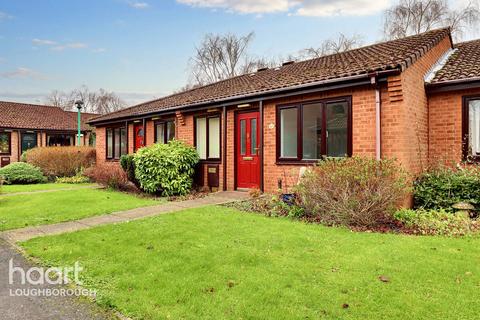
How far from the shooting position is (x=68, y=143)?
31.0 meters

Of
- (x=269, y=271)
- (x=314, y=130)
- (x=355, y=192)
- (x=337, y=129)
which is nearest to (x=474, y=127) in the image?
(x=337, y=129)

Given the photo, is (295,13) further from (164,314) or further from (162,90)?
(162,90)

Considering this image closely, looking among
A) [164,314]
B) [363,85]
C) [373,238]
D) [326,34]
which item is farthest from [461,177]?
[326,34]

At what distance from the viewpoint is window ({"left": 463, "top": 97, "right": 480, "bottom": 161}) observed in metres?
8.42

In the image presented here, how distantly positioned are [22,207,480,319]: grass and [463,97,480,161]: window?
3912 millimetres

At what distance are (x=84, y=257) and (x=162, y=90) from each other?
39.5 metres

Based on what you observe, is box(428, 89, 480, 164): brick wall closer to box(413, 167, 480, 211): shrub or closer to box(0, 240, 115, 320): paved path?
box(413, 167, 480, 211): shrub

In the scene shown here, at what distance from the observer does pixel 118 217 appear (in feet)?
25.0

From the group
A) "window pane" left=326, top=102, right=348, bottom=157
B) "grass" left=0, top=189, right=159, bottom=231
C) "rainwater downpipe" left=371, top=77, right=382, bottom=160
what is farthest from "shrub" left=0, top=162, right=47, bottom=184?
"rainwater downpipe" left=371, top=77, right=382, bottom=160

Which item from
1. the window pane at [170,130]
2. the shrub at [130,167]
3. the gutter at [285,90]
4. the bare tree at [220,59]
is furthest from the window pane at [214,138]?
the bare tree at [220,59]

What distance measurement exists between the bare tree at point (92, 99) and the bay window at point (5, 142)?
2701cm

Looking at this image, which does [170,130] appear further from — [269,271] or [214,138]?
[269,271]

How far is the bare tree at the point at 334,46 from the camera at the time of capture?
30.1 metres

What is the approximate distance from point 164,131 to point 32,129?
19.0 metres
